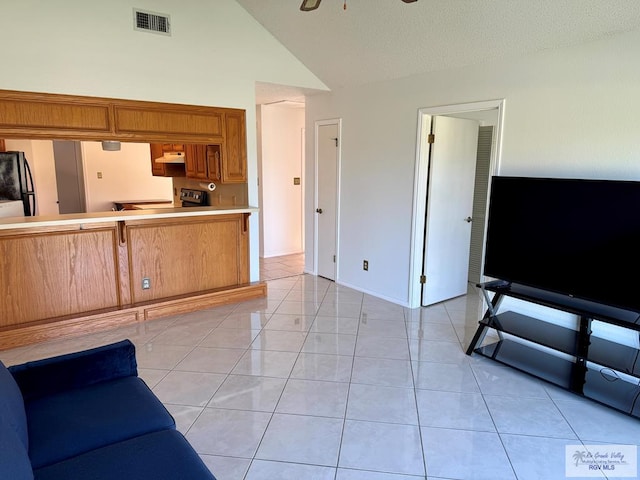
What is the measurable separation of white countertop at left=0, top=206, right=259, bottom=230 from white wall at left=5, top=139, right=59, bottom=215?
4.67 m

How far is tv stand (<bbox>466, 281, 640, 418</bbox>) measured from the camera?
8.46 feet

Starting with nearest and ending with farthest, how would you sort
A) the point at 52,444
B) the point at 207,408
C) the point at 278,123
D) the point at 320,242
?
1. the point at 52,444
2. the point at 207,408
3. the point at 320,242
4. the point at 278,123

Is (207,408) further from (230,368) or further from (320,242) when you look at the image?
(320,242)

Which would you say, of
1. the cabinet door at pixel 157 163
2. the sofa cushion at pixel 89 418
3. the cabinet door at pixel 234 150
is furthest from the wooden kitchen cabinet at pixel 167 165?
the sofa cushion at pixel 89 418

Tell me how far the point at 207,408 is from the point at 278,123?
4.78 m

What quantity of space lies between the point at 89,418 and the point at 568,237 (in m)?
2.85

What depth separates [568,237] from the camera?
2.72 m

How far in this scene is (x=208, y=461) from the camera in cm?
213

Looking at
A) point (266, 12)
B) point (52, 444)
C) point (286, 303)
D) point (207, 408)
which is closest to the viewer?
point (52, 444)

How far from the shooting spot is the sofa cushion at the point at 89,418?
63.7 inches

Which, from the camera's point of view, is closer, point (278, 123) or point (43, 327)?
point (43, 327)

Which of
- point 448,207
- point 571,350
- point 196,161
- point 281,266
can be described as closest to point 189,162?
point 196,161

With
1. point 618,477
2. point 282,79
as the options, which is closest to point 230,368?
point 618,477

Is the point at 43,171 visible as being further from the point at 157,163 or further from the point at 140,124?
the point at 140,124
